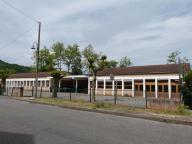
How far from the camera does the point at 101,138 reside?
29.1 feet

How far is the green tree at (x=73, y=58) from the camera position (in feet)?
321

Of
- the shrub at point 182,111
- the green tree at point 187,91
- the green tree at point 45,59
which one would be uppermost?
the green tree at point 45,59

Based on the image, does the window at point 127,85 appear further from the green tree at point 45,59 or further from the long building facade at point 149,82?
the green tree at point 45,59

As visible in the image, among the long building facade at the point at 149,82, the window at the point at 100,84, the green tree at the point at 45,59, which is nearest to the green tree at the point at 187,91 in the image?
the long building facade at the point at 149,82

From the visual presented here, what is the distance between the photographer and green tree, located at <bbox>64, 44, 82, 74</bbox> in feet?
321

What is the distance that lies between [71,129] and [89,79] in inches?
1589

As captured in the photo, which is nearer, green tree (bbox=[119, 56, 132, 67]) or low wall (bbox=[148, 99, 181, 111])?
low wall (bbox=[148, 99, 181, 111])

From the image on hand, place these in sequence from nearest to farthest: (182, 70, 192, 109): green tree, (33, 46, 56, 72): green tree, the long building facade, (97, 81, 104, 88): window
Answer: (182, 70, 192, 109): green tree < the long building facade < (97, 81, 104, 88): window < (33, 46, 56, 72): green tree

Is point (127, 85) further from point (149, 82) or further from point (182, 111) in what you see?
point (182, 111)

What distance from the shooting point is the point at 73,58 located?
98125 millimetres

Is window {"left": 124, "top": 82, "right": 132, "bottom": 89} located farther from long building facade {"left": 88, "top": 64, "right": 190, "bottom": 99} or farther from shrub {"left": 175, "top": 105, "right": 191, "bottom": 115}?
shrub {"left": 175, "top": 105, "right": 191, "bottom": 115}

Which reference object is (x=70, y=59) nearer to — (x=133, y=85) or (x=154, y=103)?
(x=133, y=85)

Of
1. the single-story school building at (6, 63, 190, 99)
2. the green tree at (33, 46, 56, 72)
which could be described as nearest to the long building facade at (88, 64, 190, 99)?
the single-story school building at (6, 63, 190, 99)

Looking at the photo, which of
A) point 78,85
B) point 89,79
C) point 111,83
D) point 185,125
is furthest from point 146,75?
point 185,125
